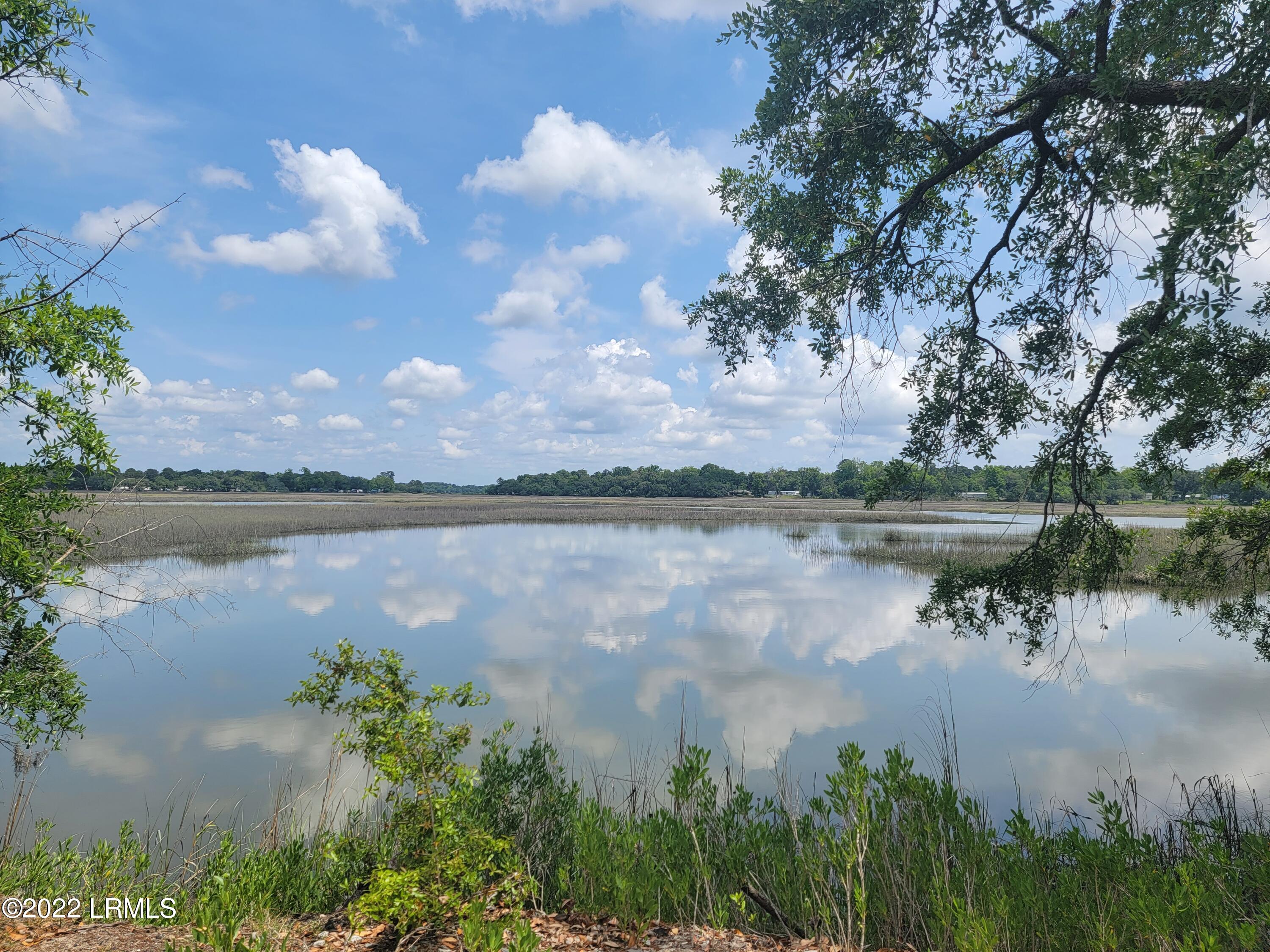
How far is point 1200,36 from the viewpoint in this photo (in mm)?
4812

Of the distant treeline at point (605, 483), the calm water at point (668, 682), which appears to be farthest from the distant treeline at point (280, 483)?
the calm water at point (668, 682)

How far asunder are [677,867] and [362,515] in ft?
174

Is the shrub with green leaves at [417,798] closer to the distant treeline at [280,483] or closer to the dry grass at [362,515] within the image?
the dry grass at [362,515]

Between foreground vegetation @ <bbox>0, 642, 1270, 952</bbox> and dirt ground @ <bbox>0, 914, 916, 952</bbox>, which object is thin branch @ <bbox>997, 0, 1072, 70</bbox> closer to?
foreground vegetation @ <bbox>0, 642, 1270, 952</bbox>

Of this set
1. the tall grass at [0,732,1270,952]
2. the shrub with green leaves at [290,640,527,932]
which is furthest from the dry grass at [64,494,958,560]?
the shrub with green leaves at [290,640,527,932]

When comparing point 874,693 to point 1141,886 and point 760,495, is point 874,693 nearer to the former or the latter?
point 1141,886

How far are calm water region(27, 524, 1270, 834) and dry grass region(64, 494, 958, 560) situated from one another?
351 cm

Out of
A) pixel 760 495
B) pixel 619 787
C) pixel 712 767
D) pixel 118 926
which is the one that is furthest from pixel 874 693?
pixel 760 495

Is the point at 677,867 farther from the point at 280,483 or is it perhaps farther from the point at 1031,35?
the point at 280,483

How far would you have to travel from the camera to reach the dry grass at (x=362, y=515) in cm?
2827

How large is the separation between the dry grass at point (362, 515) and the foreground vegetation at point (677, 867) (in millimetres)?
2992

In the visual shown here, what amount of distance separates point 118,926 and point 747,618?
1567cm

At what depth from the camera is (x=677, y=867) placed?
4523 millimetres

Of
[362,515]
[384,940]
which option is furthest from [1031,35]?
[362,515]
